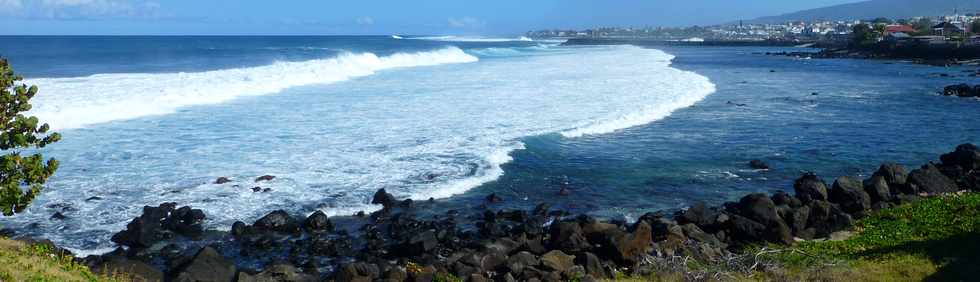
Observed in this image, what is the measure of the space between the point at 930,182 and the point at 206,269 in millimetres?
13913

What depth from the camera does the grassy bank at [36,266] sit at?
7947 mm

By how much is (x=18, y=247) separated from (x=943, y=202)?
14743 mm

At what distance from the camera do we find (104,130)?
23688mm

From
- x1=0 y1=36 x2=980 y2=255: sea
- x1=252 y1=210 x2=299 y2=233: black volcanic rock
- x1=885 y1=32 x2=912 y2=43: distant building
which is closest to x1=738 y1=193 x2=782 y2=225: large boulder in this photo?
x1=0 y1=36 x2=980 y2=255: sea

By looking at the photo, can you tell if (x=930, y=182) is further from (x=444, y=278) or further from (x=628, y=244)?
(x=444, y=278)

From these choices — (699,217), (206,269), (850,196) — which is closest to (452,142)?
(699,217)

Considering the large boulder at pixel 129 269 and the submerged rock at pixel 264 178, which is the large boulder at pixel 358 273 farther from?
the submerged rock at pixel 264 178

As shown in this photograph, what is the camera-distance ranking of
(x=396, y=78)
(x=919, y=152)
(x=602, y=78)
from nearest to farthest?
(x=919, y=152), (x=602, y=78), (x=396, y=78)

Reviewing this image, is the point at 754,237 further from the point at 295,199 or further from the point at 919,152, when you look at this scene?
the point at 919,152

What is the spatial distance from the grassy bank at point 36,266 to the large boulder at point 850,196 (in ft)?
40.3

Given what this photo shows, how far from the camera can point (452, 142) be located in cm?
2109

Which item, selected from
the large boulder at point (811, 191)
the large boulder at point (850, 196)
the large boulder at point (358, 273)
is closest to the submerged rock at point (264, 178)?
the large boulder at point (358, 273)

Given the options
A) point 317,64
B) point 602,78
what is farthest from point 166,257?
point 317,64

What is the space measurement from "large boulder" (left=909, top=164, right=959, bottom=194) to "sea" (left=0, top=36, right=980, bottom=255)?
85.0 inches
